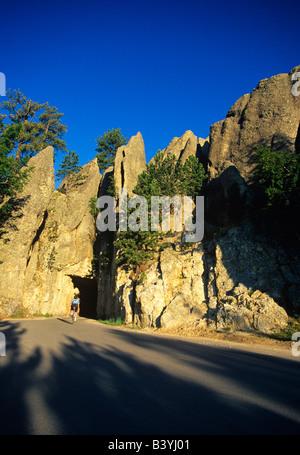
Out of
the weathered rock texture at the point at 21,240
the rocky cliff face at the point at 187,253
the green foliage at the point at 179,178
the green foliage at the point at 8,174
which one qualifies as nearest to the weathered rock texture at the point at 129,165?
the rocky cliff face at the point at 187,253

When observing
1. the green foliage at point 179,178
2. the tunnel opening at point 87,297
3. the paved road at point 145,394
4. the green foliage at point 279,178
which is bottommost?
the tunnel opening at point 87,297

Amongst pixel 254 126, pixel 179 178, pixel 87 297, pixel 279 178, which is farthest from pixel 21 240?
pixel 254 126

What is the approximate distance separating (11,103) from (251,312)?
37.3 metres

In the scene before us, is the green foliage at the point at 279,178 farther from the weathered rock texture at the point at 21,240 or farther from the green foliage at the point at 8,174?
the weathered rock texture at the point at 21,240

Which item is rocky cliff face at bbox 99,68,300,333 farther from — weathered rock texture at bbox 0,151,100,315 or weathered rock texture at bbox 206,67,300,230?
weathered rock texture at bbox 0,151,100,315

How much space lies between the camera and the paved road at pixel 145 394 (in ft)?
10.3

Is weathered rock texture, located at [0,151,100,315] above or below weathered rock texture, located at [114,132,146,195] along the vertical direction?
below

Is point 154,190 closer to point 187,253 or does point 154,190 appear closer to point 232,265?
point 187,253

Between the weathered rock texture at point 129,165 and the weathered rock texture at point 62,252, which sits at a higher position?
the weathered rock texture at point 129,165

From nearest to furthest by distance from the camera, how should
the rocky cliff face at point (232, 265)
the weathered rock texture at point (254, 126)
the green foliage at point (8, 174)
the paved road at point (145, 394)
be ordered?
1. the paved road at point (145, 394)
2. the rocky cliff face at point (232, 265)
3. the green foliage at point (8, 174)
4. the weathered rock texture at point (254, 126)

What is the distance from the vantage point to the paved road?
10.3 feet

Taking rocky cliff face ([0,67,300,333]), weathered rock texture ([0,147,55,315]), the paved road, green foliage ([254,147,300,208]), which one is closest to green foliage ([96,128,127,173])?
rocky cliff face ([0,67,300,333])

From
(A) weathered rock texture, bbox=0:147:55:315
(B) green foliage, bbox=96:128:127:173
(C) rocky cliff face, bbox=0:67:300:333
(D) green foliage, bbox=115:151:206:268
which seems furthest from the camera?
→ (B) green foliage, bbox=96:128:127:173
